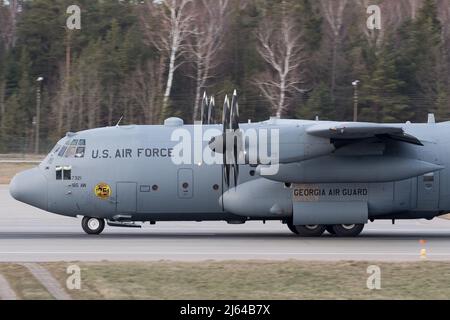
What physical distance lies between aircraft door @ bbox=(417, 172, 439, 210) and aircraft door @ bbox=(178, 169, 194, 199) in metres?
6.37

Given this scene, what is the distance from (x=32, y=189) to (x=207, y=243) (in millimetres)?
5315

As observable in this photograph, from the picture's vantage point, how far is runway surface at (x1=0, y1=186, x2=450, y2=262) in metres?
19.9

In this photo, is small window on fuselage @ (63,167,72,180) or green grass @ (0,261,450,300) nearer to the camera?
green grass @ (0,261,450,300)

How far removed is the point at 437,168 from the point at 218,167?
6017 millimetres

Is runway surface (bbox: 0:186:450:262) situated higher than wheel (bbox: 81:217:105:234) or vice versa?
wheel (bbox: 81:217:105:234)

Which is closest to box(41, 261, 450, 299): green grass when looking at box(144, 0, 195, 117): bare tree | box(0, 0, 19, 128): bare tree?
box(144, 0, 195, 117): bare tree

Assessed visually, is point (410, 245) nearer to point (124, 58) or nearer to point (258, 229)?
point (258, 229)

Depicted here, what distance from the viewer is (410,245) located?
2253cm

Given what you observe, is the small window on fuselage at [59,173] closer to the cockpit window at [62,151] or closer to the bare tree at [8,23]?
the cockpit window at [62,151]

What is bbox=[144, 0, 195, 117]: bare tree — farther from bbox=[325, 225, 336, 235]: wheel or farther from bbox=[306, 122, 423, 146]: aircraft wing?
bbox=[306, 122, 423, 146]: aircraft wing

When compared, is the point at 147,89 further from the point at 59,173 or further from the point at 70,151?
the point at 59,173

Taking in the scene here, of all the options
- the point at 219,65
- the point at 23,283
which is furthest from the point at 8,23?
the point at 23,283

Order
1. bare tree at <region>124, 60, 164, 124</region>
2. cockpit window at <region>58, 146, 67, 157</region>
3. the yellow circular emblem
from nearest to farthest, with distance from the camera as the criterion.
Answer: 1. the yellow circular emblem
2. cockpit window at <region>58, 146, 67, 157</region>
3. bare tree at <region>124, 60, 164, 124</region>
